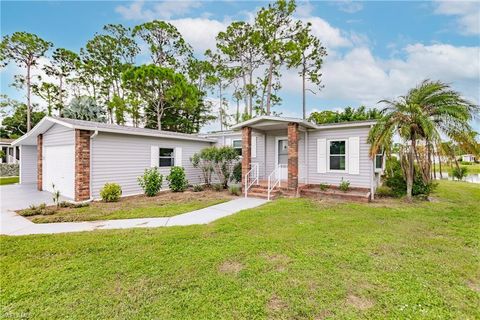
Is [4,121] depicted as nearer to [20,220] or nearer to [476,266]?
[20,220]

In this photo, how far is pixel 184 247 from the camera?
13.4 feet

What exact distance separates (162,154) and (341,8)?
11.2m

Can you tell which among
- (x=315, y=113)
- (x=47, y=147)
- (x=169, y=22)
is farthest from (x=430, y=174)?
(x=169, y=22)

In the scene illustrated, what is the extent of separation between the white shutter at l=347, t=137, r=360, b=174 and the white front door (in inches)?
115

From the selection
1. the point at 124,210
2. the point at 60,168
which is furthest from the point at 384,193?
the point at 60,168

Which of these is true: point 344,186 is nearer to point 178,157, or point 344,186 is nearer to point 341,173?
Result: point 341,173

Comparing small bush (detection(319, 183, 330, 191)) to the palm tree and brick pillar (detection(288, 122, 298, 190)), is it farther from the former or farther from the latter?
the palm tree

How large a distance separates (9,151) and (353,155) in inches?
1227

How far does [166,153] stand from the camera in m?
11.5

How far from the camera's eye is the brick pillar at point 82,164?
8117 mm

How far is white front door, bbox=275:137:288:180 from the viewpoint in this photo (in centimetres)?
1136

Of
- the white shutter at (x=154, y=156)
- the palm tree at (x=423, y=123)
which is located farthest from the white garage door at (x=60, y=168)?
the palm tree at (x=423, y=123)

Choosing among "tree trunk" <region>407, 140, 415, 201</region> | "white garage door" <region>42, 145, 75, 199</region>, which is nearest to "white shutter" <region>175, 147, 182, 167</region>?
"white garage door" <region>42, 145, 75, 199</region>

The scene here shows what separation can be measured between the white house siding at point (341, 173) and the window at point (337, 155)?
24 cm
